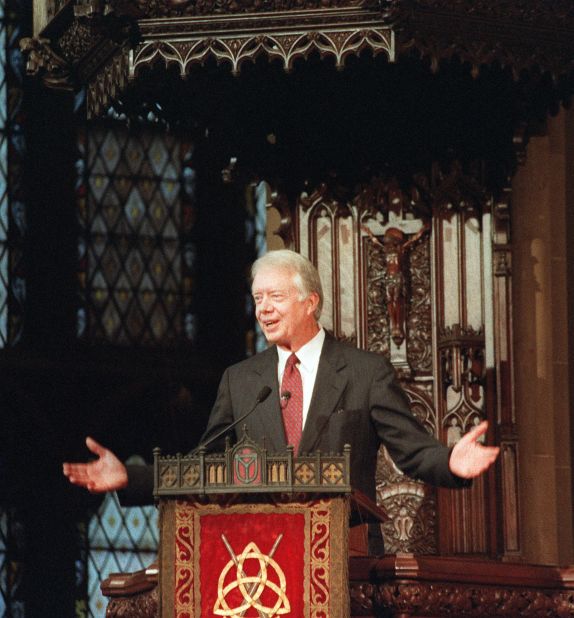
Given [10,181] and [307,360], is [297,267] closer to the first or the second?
[307,360]

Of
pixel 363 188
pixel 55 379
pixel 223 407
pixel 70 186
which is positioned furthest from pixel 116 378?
pixel 223 407

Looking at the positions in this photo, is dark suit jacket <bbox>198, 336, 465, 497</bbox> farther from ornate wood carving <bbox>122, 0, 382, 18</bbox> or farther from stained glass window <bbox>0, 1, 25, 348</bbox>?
stained glass window <bbox>0, 1, 25, 348</bbox>

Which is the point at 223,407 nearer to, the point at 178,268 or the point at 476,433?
the point at 476,433

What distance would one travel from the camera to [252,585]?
6.13m

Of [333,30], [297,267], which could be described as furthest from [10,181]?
[297,267]

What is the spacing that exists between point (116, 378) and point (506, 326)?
530 centimetres

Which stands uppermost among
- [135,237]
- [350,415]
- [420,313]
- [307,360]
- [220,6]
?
[135,237]

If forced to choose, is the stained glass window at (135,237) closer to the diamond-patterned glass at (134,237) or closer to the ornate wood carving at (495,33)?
the diamond-patterned glass at (134,237)

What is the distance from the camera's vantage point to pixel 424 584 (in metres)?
6.54

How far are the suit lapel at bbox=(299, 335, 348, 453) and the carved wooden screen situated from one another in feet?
6.16

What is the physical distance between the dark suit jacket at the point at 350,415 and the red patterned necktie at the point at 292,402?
0.04 metres

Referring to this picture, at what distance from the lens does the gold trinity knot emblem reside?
20.0ft

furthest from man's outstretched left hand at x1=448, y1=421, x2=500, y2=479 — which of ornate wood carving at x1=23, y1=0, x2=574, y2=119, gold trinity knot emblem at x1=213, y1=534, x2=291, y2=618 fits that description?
ornate wood carving at x1=23, y1=0, x2=574, y2=119

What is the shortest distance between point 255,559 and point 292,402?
935 millimetres
